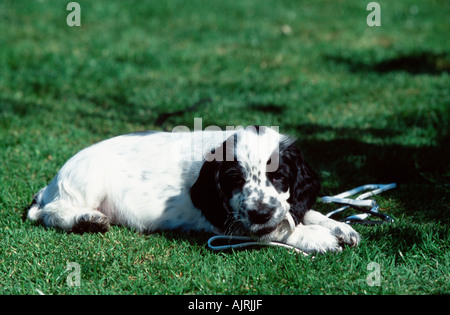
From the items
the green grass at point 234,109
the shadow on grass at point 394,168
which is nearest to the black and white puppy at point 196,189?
the green grass at point 234,109

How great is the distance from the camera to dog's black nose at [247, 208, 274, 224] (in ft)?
11.1

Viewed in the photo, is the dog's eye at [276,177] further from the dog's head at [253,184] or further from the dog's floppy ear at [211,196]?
the dog's floppy ear at [211,196]

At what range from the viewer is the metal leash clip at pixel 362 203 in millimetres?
3951

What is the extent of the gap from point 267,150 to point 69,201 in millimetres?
1544

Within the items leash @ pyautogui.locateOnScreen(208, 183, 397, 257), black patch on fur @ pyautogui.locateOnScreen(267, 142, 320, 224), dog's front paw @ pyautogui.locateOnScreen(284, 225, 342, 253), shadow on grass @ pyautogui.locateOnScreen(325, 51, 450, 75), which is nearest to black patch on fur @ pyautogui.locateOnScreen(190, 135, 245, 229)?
leash @ pyautogui.locateOnScreen(208, 183, 397, 257)

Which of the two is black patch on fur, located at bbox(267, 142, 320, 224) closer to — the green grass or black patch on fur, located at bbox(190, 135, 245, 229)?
black patch on fur, located at bbox(190, 135, 245, 229)

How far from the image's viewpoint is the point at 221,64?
842 cm

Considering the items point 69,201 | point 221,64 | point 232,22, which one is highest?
point 232,22

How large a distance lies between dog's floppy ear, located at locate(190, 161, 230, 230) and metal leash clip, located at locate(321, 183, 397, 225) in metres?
0.83

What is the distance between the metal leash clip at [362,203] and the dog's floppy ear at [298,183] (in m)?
0.30
